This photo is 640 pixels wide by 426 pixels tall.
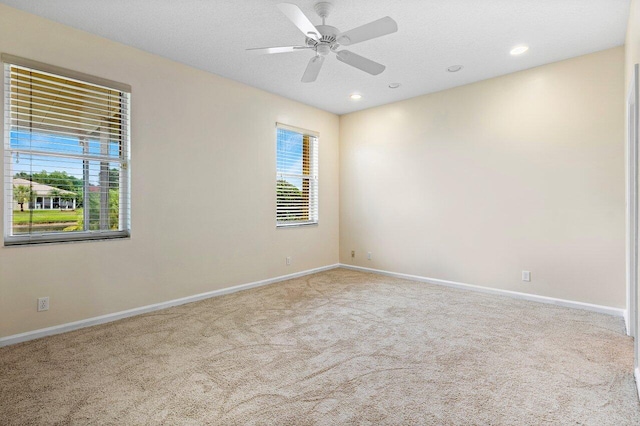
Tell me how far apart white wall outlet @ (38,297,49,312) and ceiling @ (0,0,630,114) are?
95.4 inches

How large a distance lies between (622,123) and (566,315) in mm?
2023

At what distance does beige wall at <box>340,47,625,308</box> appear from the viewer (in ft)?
11.3

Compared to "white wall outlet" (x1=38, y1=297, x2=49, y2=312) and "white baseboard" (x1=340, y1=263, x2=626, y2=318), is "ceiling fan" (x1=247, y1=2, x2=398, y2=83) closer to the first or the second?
"white wall outlet" (x1=38, y1=297, x2=49, y2=312)

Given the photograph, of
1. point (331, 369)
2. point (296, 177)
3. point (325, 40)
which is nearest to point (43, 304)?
point (331, 369)

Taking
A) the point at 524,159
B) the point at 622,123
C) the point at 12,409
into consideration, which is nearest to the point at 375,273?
the point at 524,159

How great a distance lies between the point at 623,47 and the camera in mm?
3303

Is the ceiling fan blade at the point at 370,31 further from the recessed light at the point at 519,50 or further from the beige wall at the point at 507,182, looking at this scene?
the beige wall at the point at 507,182

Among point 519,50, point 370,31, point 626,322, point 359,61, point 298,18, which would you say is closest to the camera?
point 298,18

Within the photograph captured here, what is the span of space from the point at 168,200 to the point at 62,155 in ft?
3.35

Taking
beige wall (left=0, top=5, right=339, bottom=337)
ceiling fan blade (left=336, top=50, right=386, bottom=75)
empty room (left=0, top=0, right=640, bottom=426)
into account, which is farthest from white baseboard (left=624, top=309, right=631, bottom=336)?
beige wall (left=0, top=5, right=339, bottom=337)

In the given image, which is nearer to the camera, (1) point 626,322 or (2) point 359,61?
(2) point 359,61

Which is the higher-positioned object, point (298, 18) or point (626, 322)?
point (298, 18)

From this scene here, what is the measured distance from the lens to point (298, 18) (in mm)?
2209

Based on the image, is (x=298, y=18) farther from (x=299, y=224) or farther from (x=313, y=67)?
(x=299, y=224)
